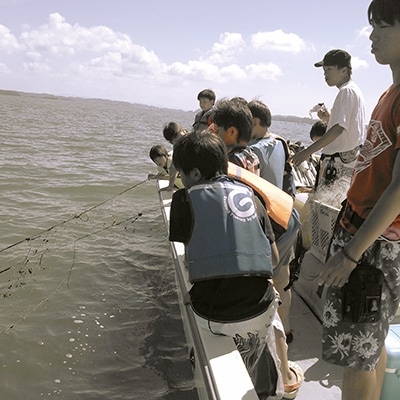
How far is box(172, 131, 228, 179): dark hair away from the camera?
6.26ft

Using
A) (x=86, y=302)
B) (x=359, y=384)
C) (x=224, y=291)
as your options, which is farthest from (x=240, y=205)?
(x=86, y=302)

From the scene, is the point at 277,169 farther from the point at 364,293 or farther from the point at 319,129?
Result: the point at 319,129

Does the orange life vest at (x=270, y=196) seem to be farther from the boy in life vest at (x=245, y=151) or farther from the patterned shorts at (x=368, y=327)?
the patterned shorts at (x=368, y=327)

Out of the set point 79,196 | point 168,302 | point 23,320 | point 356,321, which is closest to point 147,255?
point 168,302

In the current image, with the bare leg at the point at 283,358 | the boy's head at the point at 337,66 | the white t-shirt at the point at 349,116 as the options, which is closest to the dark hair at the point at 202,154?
the bare leg at the point at 283,358

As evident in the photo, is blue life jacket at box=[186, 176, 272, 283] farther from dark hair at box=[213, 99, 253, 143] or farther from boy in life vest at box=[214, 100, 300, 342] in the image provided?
dark hair at box=[213, 99, 253, 143]

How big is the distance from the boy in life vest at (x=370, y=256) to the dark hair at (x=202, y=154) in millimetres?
576

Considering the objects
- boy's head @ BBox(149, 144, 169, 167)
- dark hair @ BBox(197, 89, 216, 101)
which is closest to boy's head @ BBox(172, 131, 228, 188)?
dark hair @ BBox(197, 89, 216, 101)

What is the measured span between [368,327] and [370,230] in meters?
0.38

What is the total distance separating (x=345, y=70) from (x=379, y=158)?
83.7 inches

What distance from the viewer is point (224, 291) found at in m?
1.90

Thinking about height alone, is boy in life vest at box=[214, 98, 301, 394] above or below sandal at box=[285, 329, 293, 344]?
above

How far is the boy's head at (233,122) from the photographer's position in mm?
2369

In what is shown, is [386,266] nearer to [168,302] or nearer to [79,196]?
[168,302]
